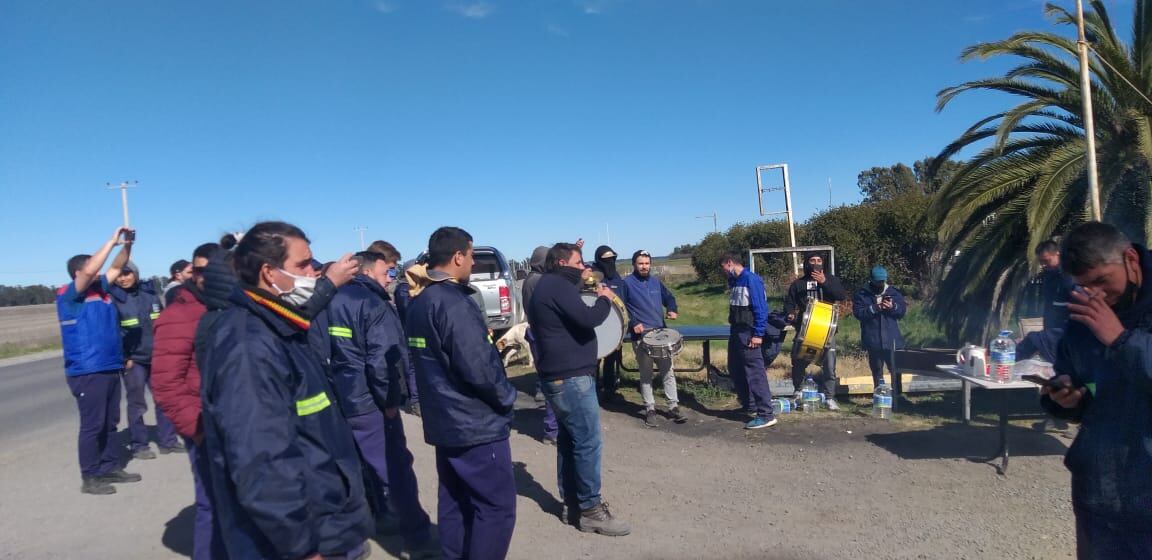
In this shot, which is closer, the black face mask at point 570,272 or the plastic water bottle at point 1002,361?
the black face mask at point 570,272

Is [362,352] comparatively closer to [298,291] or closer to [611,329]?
[298,291]

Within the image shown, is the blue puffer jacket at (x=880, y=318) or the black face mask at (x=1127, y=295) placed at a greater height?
the black face mask at (x=1127, y=295)

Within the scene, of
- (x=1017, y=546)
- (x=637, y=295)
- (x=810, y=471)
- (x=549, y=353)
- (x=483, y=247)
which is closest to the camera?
(x=1017, y=546)

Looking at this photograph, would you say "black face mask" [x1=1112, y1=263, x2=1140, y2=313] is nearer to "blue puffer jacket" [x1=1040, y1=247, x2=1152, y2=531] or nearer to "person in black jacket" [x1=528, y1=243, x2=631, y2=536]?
"blue puffer jacket" [x1=1040, y1=247, x2=1152, y2=531]

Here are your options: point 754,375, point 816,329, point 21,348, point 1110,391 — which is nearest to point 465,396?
point 1110,391

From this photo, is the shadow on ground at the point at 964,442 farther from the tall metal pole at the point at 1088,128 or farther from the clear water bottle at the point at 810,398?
the tall metal pole at the point at 1088,128

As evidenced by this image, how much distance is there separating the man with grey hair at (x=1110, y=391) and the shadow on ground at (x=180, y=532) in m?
Result: 4.91

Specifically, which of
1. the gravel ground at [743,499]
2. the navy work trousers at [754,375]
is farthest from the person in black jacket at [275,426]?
the navy work trousers at [754,375]

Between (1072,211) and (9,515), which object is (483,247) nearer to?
(9,515)

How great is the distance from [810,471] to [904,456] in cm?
95

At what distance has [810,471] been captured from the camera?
5812 millimetres

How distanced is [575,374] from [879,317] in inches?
193

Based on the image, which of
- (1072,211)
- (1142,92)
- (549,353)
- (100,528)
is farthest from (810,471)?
(1142,92)

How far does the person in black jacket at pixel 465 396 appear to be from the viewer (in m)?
3.40
